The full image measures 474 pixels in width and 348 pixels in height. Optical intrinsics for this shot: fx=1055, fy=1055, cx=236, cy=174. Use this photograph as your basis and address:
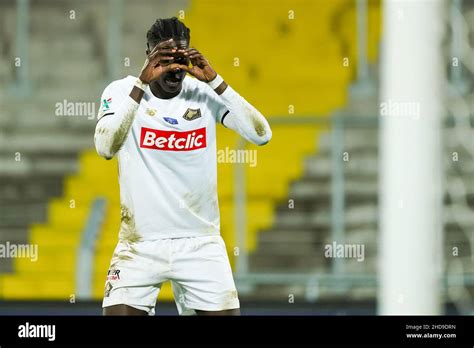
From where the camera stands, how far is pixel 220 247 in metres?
4.45

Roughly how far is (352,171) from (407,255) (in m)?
2.80

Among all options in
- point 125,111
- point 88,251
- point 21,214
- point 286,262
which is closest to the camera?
point 125,111

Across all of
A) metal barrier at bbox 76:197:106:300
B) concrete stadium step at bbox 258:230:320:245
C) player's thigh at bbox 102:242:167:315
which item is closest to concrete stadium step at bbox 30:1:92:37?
metal barrier at bbox 76:197:106:300

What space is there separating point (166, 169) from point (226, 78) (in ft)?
14.5

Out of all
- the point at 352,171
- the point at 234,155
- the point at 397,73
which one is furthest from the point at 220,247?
the point at 352,171

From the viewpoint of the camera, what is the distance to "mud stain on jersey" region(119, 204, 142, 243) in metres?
4.39

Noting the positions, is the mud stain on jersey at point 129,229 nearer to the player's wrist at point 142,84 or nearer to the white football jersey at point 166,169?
the white football jersey at point 166,169

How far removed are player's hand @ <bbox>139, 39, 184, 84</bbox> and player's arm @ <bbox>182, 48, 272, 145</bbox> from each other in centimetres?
6

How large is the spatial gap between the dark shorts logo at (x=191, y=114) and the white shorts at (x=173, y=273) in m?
0.51

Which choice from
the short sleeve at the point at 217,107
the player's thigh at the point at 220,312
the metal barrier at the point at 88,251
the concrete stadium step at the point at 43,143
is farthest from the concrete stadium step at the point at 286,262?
the short sleeve at the point at 217,107

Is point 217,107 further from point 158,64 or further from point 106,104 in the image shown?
point 106,104

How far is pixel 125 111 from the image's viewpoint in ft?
14.1

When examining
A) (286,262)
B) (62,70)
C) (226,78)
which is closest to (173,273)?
(286,262)
